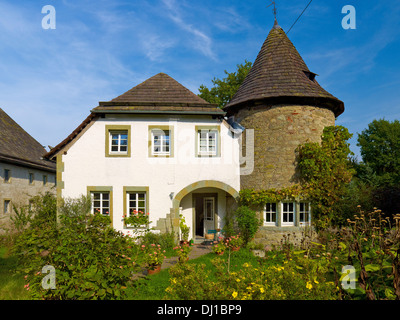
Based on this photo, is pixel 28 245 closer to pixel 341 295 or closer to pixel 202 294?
pixel 202 294

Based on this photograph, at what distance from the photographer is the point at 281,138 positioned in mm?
10953

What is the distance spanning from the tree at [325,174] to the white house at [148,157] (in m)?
3.06

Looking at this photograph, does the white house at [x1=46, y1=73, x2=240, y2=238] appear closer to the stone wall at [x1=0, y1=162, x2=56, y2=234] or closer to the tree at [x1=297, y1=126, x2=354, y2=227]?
the tree at [x1=297, y1=126, x2=354, y2=227]

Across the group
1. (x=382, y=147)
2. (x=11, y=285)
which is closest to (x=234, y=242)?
(x=11, y=285)

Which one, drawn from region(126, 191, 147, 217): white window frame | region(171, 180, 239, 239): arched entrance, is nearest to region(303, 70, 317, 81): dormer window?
region(171, 180, 239, 239): arched entrance

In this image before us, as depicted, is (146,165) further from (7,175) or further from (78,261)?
(7,175)

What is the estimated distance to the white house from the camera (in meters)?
11.3

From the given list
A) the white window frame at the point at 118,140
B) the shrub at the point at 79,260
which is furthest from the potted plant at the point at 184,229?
the shrub at the point at 79,260

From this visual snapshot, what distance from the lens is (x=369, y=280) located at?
3578 mm

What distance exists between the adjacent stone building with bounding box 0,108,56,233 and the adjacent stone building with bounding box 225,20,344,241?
11.8 metres

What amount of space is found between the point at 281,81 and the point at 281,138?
2663 millimetres

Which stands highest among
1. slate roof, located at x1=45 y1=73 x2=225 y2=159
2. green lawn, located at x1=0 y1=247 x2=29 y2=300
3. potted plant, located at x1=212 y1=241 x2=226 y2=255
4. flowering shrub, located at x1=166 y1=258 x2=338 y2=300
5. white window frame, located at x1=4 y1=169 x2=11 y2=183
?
slate roof, located at x1=45 y1=73 x2=225 y2=159

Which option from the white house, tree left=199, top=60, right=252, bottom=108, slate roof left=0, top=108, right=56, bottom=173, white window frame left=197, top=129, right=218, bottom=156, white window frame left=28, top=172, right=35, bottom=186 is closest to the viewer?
the white house

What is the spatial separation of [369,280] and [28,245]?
5266mm
